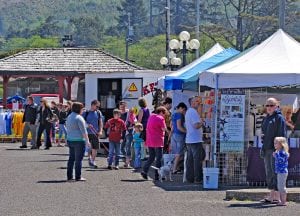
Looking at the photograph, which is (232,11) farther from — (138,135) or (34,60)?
(138,135)

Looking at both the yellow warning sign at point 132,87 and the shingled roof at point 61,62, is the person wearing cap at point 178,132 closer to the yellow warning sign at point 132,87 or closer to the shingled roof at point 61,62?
the yellow warning sign at point 132,87

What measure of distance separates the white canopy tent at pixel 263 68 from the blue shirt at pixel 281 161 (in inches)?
94.8

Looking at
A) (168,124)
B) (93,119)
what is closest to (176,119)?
(168,124)

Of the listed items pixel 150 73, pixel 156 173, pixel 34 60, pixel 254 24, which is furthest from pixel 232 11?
pixel 156 173

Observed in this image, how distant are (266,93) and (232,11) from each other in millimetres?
125745

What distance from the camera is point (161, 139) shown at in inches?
757

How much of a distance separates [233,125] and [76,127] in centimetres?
324

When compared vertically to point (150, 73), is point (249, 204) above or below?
below

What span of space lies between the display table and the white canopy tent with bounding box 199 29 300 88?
1373 millimetres

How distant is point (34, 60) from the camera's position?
44188mm

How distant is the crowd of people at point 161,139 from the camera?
1527 cm

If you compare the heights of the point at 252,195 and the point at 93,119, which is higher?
the point at 93,119

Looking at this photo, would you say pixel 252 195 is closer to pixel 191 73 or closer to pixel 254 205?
pixel 254 205

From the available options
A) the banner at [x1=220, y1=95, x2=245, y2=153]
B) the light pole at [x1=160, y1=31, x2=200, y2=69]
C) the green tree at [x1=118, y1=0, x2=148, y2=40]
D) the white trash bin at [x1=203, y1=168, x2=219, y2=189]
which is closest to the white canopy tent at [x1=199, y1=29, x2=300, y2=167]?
the banner at [x1=220, y1=95, x2=245, y2=153]
